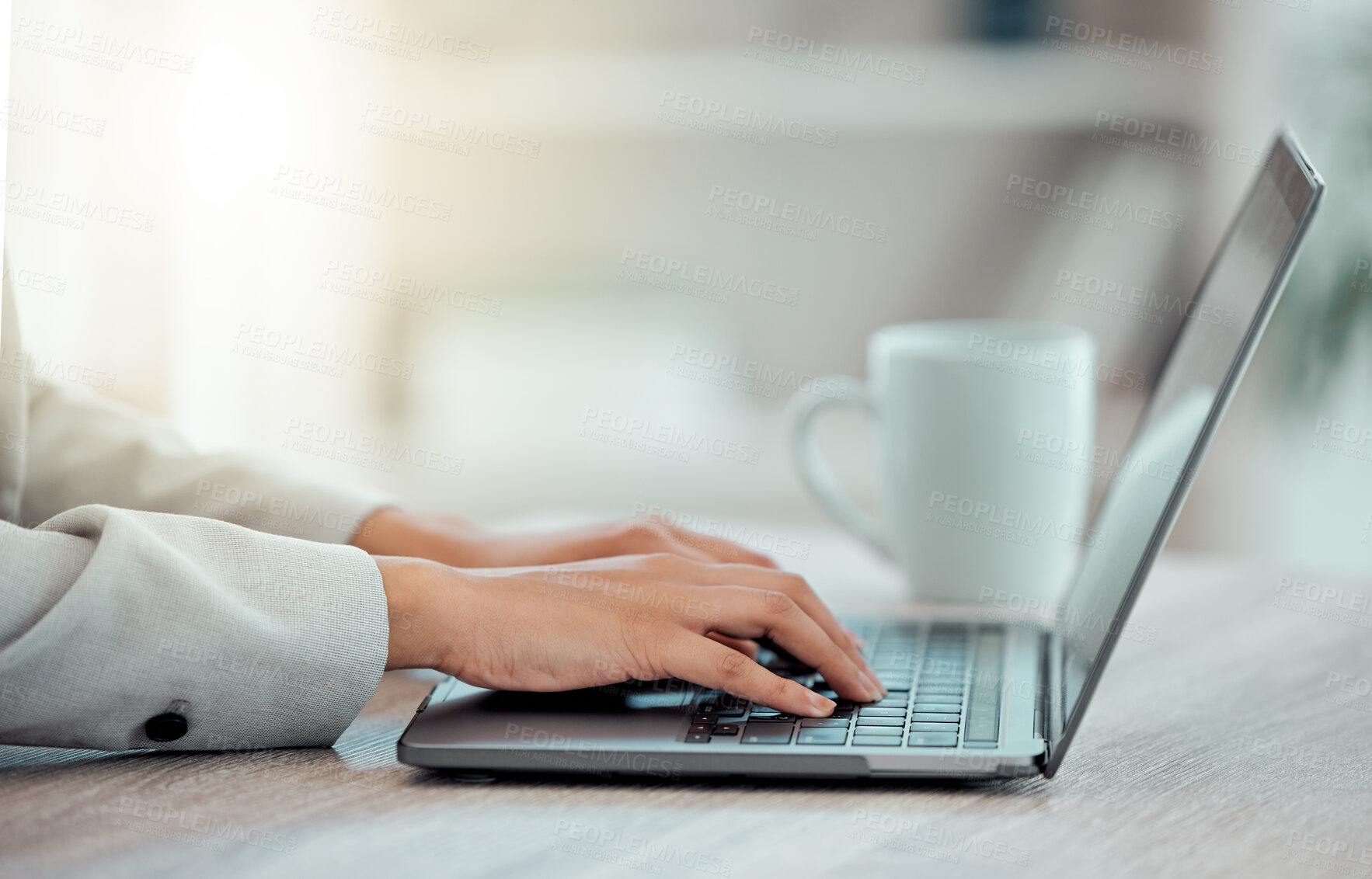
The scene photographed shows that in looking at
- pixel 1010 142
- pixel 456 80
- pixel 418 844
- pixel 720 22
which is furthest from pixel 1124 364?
pixel 418 844

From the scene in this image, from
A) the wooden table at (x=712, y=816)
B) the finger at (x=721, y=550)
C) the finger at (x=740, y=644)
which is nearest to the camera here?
the wooden table at (x=712, y=816)

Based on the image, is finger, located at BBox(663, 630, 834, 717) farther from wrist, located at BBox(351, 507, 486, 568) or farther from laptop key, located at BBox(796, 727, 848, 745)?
wrist, located at BBox(351, 507, 486, 568)

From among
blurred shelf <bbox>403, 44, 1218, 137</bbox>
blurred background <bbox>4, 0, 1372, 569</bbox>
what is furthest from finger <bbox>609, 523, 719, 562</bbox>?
blurred shelf <bbox>403, 44, 1218, 137</bbox>

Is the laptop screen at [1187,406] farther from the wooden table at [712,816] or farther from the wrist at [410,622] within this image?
the wrist at [410,622]

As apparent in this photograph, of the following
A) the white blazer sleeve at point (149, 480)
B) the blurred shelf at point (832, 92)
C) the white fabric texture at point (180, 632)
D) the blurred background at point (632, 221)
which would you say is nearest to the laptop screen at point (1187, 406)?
the white fabric texture at point (180, 632)

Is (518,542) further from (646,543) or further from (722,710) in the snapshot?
(722,710)

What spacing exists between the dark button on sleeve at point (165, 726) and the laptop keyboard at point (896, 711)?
0.80ft

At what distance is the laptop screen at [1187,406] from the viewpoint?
507mm

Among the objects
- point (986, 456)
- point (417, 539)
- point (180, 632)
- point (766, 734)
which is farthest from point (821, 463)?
point (180, 632)

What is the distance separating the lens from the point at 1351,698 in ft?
2.21

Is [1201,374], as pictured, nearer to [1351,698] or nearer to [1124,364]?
[1351,698]

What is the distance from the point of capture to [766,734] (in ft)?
1.75

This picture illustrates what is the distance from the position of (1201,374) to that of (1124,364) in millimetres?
1564

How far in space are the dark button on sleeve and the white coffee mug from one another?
582mm
